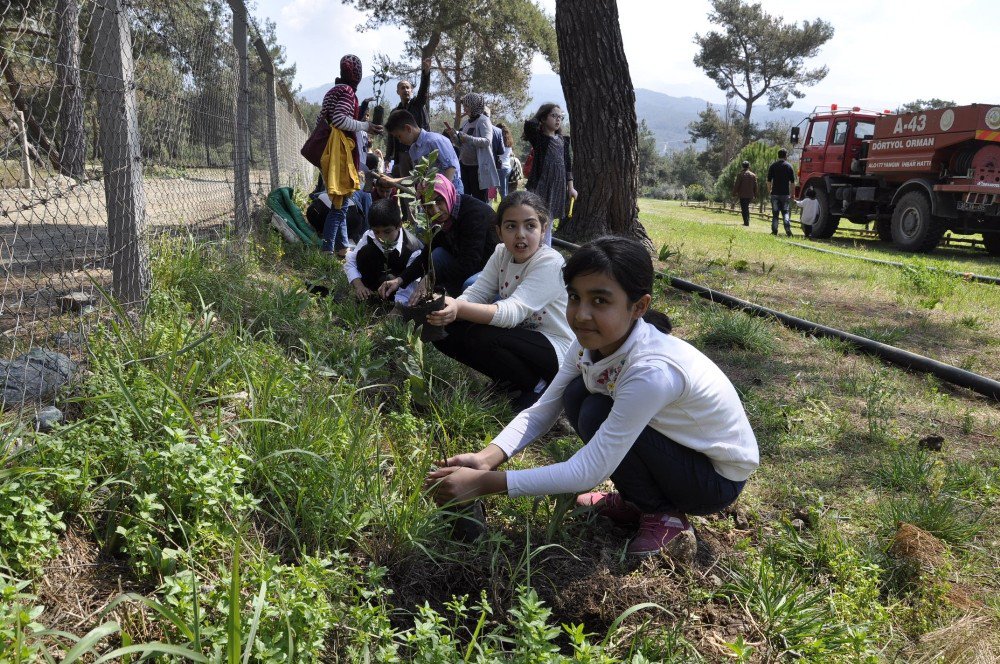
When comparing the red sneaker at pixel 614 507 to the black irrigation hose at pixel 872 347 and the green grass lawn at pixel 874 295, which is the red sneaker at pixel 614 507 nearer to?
the black irrigation hose at pixel 872 347

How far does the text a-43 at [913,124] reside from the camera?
10.9 meters

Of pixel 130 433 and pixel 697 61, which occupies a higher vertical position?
pixel 697 61

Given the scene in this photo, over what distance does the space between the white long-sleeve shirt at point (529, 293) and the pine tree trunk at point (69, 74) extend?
5.43ft

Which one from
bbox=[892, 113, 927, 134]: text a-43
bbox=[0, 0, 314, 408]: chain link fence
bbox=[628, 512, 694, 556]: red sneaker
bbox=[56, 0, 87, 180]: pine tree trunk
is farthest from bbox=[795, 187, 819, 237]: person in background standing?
bbox=[56, 0, 87, 180]: pine tree trunk

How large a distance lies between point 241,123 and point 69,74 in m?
3.47

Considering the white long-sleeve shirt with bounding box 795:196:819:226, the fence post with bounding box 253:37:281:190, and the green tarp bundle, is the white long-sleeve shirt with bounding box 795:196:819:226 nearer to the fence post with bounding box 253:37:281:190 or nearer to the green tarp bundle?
the fence post with bounding box 253:37:281:190

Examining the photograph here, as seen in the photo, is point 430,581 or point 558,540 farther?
point 558,540

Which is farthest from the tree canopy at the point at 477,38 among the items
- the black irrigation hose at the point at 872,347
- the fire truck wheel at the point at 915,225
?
the black irrigation hose at the point at 872,347

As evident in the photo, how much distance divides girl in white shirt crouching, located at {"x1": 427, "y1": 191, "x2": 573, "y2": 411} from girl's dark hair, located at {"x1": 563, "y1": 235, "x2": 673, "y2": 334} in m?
0.96

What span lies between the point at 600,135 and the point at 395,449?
4.89 m

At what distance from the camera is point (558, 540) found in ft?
7.41

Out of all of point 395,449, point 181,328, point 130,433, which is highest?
point 181,328

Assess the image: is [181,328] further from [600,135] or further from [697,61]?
[697,61]

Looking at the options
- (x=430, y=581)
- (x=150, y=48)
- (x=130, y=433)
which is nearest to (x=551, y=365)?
(x=430, y=581)
